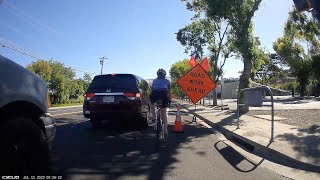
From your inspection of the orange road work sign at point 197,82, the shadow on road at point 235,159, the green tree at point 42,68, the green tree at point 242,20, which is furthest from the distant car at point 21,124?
the green tree at point 42,68

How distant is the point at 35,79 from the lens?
186 inches

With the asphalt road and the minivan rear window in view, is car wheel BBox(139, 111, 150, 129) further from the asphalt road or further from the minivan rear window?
the asphalt road

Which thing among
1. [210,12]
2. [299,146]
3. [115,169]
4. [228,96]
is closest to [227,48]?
[210,12]

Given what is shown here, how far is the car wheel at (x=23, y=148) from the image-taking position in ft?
13.8

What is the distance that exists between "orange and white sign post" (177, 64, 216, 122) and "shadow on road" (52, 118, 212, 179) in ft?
19.2

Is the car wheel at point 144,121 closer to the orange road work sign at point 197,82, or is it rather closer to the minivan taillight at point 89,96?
the minivan taillight at point 89,96

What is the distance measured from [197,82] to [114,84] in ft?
18.8

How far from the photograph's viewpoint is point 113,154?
23.5 feet

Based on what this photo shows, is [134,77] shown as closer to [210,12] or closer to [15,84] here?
[15,84]

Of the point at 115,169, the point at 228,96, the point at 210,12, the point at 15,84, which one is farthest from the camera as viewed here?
the point at 228,96

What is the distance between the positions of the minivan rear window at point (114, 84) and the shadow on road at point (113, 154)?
61.0 inches

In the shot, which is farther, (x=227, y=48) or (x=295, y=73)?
(x=295, y=73)

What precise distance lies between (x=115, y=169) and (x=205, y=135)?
548 centimetres

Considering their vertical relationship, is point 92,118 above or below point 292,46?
below
